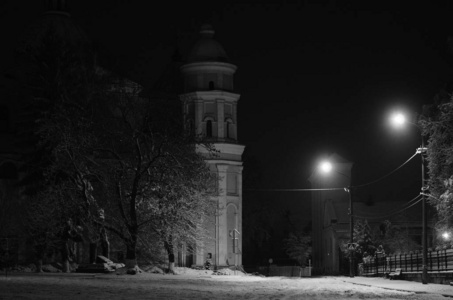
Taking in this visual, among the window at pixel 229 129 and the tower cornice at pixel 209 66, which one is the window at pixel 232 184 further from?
the tower cornice at pixel 209 66

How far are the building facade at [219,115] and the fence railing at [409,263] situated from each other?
2364 cm

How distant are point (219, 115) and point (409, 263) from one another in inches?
1646

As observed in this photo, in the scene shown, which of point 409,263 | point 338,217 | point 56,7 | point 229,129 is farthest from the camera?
point 338,217

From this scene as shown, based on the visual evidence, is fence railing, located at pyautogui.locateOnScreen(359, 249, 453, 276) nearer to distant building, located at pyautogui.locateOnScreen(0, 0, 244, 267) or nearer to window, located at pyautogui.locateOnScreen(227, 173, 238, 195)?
distant building, located at pyautogui.locateOnScreen(0, 0, 244, 267)

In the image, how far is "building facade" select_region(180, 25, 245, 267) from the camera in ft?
269

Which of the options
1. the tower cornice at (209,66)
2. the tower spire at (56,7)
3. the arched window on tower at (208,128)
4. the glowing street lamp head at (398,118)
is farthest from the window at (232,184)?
the glowing street lamp head at (398,118)

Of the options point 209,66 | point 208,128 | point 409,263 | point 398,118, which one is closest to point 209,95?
point 209,66

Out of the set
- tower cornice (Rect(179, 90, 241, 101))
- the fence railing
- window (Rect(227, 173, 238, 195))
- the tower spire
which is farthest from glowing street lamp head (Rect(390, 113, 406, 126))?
the tower spire

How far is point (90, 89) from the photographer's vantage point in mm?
54969

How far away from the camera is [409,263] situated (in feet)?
149

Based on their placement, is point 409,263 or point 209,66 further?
point 209,66

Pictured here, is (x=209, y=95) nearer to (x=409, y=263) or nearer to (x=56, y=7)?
(x=56, y=7)

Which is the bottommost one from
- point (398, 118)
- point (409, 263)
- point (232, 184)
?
point (409, 263)

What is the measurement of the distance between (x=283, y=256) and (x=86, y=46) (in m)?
68.7
